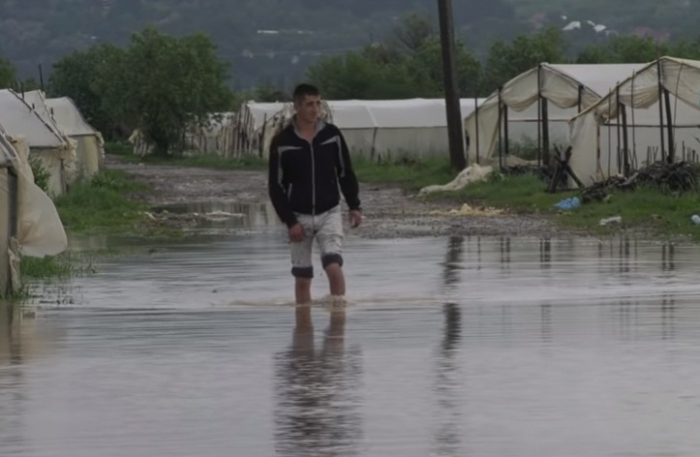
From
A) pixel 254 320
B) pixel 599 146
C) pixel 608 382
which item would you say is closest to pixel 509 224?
pixel 599 146

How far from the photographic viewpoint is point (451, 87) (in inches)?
1684

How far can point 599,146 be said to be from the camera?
121ft

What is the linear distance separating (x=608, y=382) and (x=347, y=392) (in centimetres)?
139

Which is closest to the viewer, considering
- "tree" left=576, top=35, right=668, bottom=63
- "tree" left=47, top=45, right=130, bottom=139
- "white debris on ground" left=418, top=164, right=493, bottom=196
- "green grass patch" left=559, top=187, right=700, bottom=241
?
"green grass patch" left=559, top=187, right=700, bottom=241

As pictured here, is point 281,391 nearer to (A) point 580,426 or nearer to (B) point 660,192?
(A) point 580,426

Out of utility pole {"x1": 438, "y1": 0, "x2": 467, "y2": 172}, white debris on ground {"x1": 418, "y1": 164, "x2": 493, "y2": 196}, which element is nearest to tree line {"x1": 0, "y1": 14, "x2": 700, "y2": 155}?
utility pole {"x1": 438, "y1": 0, "x2": 467, "y2": 172}

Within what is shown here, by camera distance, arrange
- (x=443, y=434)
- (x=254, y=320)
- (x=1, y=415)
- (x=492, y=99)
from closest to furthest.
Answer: (x=443, y=434) → (x=1, y=415) → (x=254, y=320) → (x=492, y=99)

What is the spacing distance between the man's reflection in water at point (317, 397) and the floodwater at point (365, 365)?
2cm

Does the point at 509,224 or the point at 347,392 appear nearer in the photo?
the point at 347,392

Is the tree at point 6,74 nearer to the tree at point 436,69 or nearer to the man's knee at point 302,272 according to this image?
the tree at point 436,69

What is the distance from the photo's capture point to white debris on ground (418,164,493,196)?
40.0 metres

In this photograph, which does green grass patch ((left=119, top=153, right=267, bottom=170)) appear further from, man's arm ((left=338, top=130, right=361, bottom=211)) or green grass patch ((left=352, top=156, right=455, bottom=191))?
man's arm ((left=338, top=130, right=361, bottom=211))

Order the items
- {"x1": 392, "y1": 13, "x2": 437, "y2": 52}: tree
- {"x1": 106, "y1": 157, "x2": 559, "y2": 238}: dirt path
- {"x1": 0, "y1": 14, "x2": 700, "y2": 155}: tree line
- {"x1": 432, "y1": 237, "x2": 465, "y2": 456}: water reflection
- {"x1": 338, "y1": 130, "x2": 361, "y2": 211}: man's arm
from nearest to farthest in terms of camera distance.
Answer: {"x1": 432, "y1": 237, "x2": 465, "y2": 456}: water reflection
{"x1": 338, "y1": 130, "x2": 361, "y2": 211}: man's arm
{"x1": 106, "y1": 157, "x2": 559, "y2": 238}: dirt path
{"x1": 0, "y1": 14, "x2": 700, "y2": 155}: tree line
{"x1": 392, "y1": 13, "x2": 437, "y2": 52}: tree

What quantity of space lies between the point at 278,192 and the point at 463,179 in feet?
86.1
